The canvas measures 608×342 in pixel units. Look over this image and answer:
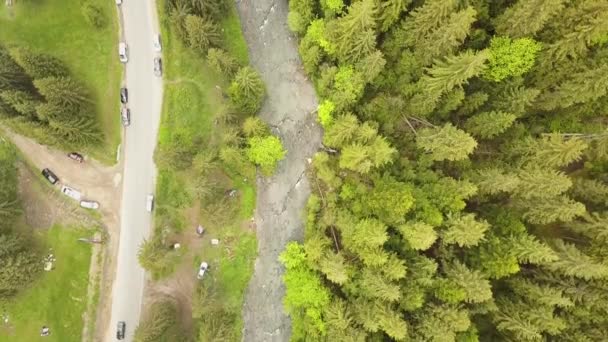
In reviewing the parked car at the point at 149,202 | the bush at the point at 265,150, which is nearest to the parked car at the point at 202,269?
the parked car at the point at 149,202

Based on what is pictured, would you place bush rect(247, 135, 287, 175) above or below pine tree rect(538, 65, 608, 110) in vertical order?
below

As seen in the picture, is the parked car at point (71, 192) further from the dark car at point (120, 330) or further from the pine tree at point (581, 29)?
the pine tree at point (581, 29)

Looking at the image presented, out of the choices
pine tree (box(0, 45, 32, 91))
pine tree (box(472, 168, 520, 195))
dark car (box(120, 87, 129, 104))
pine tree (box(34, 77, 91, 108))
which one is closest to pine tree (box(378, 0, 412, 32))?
pine tree (box(472, 168, 520, 195))

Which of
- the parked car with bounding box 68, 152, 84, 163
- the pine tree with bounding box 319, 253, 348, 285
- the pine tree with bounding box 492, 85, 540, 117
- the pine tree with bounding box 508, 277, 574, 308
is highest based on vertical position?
the pine tree with bounding box 492, 85, 540, 117

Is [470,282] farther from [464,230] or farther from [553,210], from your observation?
[553,210]

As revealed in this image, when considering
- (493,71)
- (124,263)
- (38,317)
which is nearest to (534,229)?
(493,71)

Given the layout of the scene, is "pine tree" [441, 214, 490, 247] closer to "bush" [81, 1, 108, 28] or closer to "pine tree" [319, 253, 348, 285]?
"pine tree" [319, 253, 348, 285]
